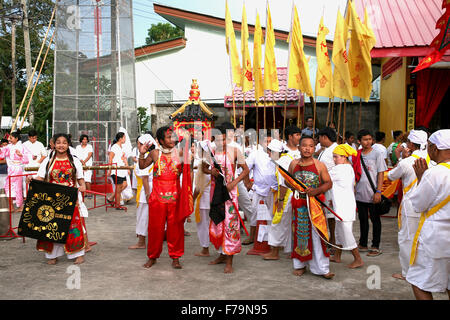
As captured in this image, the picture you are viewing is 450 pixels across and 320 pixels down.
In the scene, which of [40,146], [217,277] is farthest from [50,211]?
[40,146]

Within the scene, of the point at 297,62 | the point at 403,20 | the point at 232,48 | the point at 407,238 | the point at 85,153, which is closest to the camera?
the point at 407,238

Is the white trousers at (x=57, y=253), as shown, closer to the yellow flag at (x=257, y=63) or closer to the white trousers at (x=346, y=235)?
the white trousers at (x=346, y=235)

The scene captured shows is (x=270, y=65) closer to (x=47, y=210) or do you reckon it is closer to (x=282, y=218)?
(x=282, y=218)

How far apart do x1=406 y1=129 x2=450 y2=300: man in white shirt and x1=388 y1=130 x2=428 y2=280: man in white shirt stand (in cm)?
105

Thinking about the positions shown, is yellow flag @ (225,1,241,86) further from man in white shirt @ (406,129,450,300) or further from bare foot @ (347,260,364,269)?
man in white shirt @ (406,129,450,300)

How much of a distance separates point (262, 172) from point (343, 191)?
1250mm

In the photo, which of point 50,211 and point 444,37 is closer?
point 50,211

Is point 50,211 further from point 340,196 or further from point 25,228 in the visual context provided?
point 340,196

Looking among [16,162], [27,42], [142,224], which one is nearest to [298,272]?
[142,224]

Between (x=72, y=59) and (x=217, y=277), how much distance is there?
1166 cm

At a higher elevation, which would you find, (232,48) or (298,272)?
(232,48)

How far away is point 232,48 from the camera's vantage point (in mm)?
7605

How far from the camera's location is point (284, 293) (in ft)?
14.5

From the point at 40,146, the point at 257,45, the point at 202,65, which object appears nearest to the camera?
the point at 257,45
